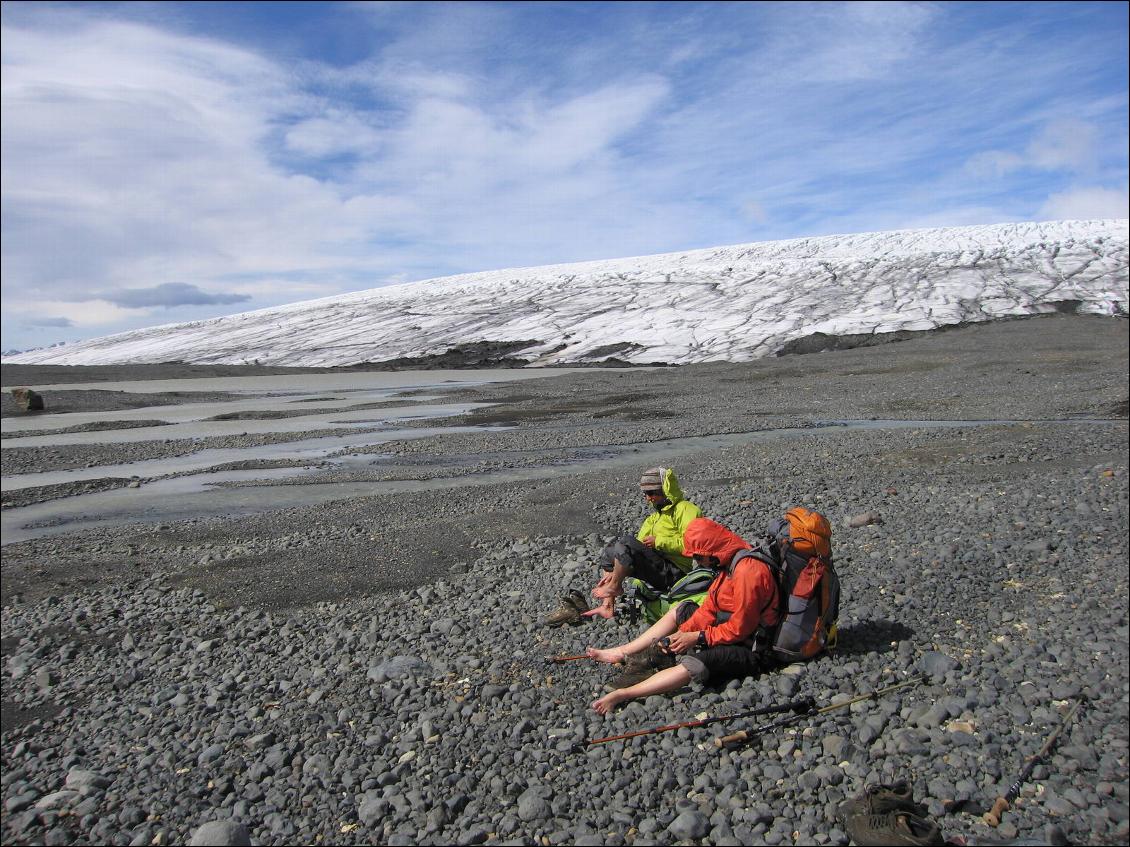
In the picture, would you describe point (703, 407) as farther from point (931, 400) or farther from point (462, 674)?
point (462, 674)

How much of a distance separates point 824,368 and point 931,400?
972cm

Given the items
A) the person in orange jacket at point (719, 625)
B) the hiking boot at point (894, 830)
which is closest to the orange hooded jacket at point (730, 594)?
the person in orange jacket at point (719, 625)

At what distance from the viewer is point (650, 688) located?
15.0 ft

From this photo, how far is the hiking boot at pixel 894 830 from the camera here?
318cm

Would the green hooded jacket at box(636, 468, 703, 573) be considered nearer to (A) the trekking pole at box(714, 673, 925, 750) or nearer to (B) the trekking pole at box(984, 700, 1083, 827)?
(A) the trekking pole at box(714, 673, 925, 750)

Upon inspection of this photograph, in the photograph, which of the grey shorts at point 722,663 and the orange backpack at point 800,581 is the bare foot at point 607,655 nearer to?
the grey shorts at point 722,663

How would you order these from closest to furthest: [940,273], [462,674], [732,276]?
[462,674], [940,273], [732,276]

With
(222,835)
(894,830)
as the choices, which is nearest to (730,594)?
(894,830)

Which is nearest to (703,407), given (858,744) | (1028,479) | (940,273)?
(1028,479)

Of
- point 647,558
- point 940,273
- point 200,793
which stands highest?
point 940,273

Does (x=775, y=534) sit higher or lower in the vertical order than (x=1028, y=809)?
higher

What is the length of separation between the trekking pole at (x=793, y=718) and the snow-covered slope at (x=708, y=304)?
110 feet

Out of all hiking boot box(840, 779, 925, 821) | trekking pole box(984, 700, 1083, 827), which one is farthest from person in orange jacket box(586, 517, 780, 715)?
trekking pole box(984, 700, 1083, 827)

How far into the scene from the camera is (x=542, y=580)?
7328 millimetres
